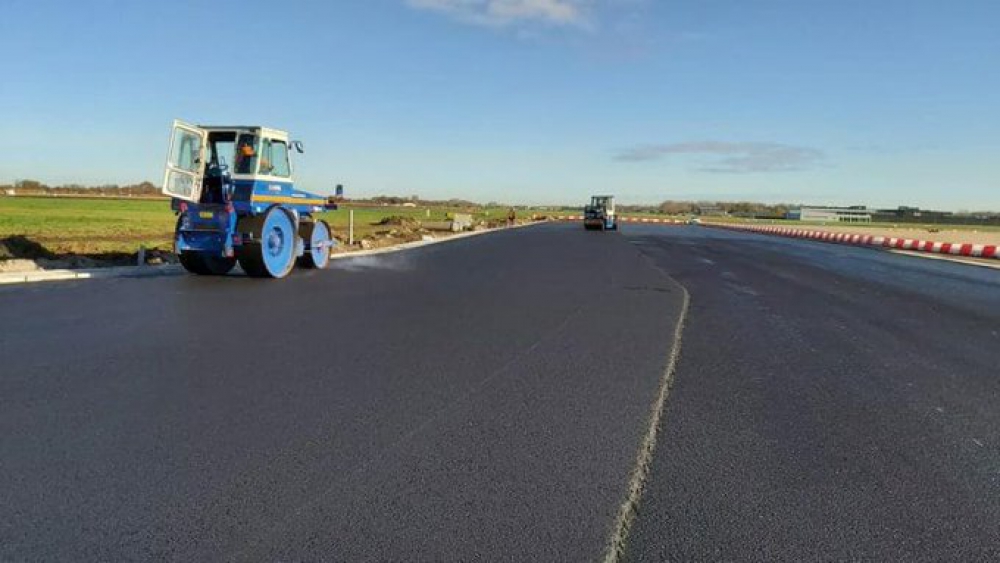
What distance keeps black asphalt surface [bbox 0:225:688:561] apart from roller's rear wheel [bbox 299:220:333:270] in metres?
6.13

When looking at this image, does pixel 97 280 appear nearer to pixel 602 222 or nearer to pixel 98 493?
pixel 98 493

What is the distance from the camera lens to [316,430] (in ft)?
15.7

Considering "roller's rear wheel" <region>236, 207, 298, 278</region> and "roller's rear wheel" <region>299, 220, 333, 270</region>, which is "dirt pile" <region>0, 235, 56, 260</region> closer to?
"roller's rear wheel" <region>299, 220, 333, 270</region>

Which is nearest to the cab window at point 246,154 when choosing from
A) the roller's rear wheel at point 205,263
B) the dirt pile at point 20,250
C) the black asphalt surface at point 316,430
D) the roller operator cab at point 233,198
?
the roller operator cab at point 233,198

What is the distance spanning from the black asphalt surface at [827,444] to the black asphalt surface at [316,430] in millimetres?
384

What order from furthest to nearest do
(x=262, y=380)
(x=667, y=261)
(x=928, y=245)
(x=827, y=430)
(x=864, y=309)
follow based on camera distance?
(x=928, y=245) < (x=667, y=261) < (x=864, y=309) < (x=262, y=380) < (x=827, y=430)

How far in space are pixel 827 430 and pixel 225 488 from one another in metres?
4.09

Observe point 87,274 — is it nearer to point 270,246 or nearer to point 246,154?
point 270,246

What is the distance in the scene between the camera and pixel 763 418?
5312 millimetres

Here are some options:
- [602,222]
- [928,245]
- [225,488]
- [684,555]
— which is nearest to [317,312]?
[225,488]

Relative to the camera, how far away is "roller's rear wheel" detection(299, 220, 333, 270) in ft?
53.8

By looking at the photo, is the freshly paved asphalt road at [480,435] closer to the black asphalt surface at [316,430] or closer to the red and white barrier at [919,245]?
the black asphalt surface at [316,430]

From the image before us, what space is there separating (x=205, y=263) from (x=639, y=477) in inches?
507

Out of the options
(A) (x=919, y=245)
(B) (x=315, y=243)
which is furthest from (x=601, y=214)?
(B) (x=315, y=243)
